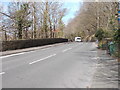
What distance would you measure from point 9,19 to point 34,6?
9875 mm

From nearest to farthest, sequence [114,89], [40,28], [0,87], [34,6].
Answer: [114,89] < [0,87] < [34,6] < [40,28]

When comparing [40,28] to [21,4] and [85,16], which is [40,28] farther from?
A: [85,16]

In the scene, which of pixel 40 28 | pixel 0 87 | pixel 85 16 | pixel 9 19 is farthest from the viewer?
pixel 85 16

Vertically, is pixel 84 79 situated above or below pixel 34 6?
below

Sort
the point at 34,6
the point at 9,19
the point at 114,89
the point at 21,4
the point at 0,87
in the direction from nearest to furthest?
the point at 114,89
the point at 0,87
the point at 9,19
the point at 21,4
the point at 34,6

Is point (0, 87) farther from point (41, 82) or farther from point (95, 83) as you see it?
point (95, 83)

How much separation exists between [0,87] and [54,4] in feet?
146

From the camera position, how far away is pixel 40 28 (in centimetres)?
4947

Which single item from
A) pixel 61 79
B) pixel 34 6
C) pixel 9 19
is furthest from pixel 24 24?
pixel 61 79

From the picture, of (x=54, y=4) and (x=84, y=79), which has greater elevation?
(x=54, y=4)

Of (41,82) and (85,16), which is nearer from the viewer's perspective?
(41,82)

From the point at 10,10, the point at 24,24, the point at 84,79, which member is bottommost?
the point at 84,79

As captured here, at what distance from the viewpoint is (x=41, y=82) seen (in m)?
7.41

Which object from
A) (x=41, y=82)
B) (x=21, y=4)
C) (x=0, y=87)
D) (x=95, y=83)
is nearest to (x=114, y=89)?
(x=95, y=83)
